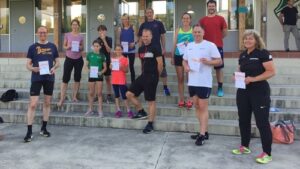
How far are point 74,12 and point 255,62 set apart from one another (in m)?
11.3

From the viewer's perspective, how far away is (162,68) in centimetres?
604

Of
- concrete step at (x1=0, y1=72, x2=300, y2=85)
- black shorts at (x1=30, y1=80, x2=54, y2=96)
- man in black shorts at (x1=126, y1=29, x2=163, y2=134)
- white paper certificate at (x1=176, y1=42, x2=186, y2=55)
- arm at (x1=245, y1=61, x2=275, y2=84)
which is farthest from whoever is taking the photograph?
concrete step at (x1=0, y1=72, x2=300, y2=85)

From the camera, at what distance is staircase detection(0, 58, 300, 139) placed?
6.16 metres

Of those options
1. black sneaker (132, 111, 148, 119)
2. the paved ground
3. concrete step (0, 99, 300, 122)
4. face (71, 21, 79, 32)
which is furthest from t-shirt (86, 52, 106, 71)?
the paved ground

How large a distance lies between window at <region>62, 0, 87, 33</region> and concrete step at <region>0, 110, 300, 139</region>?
8.04m

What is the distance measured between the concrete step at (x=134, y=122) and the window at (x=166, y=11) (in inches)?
294

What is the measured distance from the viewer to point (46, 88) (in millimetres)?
5863

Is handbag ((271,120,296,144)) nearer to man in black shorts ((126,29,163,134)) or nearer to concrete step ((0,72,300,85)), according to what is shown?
man in black shorts ((126,29,163,134))

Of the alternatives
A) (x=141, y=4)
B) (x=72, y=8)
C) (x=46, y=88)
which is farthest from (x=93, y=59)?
(x=72, y=8)

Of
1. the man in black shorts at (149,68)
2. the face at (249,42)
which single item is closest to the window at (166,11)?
the man in black shorts at (149,68)

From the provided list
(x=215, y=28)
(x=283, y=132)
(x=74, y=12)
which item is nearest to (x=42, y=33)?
(x=215, y=28)

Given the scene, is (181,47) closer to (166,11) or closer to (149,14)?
(149,14)

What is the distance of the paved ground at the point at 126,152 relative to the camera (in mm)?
4598

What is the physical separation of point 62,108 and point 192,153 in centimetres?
319
